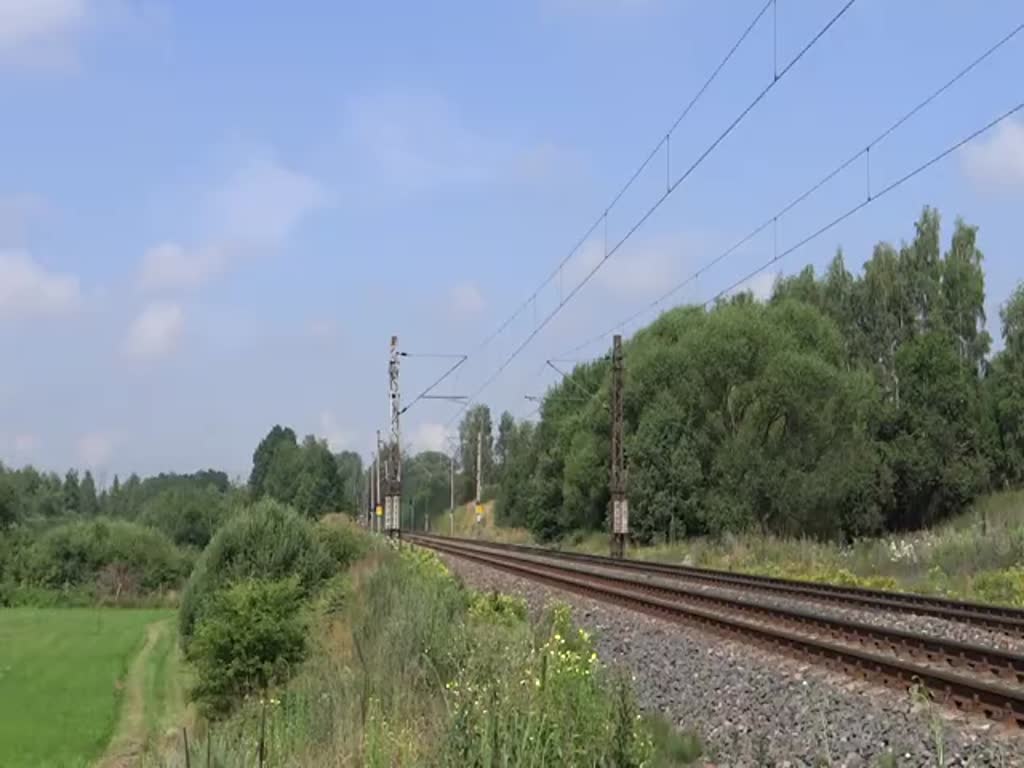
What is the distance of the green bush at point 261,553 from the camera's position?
34.8 m

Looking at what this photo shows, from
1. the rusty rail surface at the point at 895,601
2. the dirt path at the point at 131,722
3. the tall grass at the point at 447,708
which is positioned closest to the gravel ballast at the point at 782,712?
the tall grass at the point at 447,708

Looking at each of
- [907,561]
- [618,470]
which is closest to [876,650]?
[907,561]

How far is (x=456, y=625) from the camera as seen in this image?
1264 centimetres

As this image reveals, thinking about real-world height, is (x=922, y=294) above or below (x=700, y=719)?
above

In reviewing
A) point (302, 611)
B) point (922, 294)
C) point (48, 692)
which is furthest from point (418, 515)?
point (302, 611)

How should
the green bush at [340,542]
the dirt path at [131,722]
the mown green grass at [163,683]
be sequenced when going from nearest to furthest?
the dirt path at [131,722] < the mown green grass at [163,683] < the green bush at [340,542]

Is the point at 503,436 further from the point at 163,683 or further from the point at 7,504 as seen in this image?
the point at 163,683

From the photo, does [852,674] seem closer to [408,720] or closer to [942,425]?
[408,720]

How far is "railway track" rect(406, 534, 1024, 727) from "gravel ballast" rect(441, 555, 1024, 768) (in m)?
0.29

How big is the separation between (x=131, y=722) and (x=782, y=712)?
29.5 m

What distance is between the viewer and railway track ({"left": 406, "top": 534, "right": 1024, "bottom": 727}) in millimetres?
11338

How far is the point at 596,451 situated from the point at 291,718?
71.8 meters

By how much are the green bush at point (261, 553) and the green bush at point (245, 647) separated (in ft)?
22.4

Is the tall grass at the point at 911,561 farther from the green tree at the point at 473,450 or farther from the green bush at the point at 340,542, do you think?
the green tree at the point at 473,450
